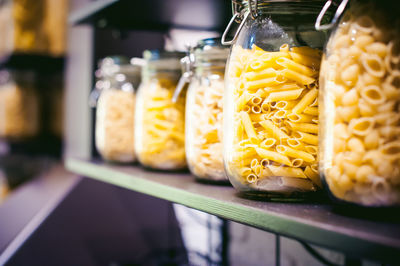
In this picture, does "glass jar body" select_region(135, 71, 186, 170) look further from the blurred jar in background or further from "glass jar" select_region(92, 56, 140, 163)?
A: the blurred jar in background

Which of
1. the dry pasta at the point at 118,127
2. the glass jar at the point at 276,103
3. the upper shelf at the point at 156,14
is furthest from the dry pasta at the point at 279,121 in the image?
the dry pasta at the point at 118,127

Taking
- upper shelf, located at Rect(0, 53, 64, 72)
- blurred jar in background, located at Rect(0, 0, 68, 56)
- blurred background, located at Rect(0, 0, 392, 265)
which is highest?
blurred jar in background, located at Rect(0, 0, 68, 56)

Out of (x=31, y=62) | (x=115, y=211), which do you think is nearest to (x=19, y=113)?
(x=31, y=62)

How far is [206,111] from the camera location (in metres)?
0.74

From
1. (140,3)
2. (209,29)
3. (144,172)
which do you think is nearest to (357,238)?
(144,172)

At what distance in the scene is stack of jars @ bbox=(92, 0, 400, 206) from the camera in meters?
0.42

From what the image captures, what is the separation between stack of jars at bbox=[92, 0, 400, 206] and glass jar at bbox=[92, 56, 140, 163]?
0.28 metres

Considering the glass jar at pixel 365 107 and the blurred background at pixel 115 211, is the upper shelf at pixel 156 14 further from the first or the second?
the glass jar at pixel 365 107

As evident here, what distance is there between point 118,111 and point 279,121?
60cm

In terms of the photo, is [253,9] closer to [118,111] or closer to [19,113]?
[118,111]

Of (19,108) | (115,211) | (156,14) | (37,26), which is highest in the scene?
(37,26)

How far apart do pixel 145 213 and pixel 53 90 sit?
1182mm

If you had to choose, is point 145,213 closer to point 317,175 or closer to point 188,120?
point 188,120

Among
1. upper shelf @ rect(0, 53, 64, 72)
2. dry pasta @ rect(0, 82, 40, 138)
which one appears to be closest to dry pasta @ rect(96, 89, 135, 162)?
upper shelf @ rect(0, 53, 64, 72)
